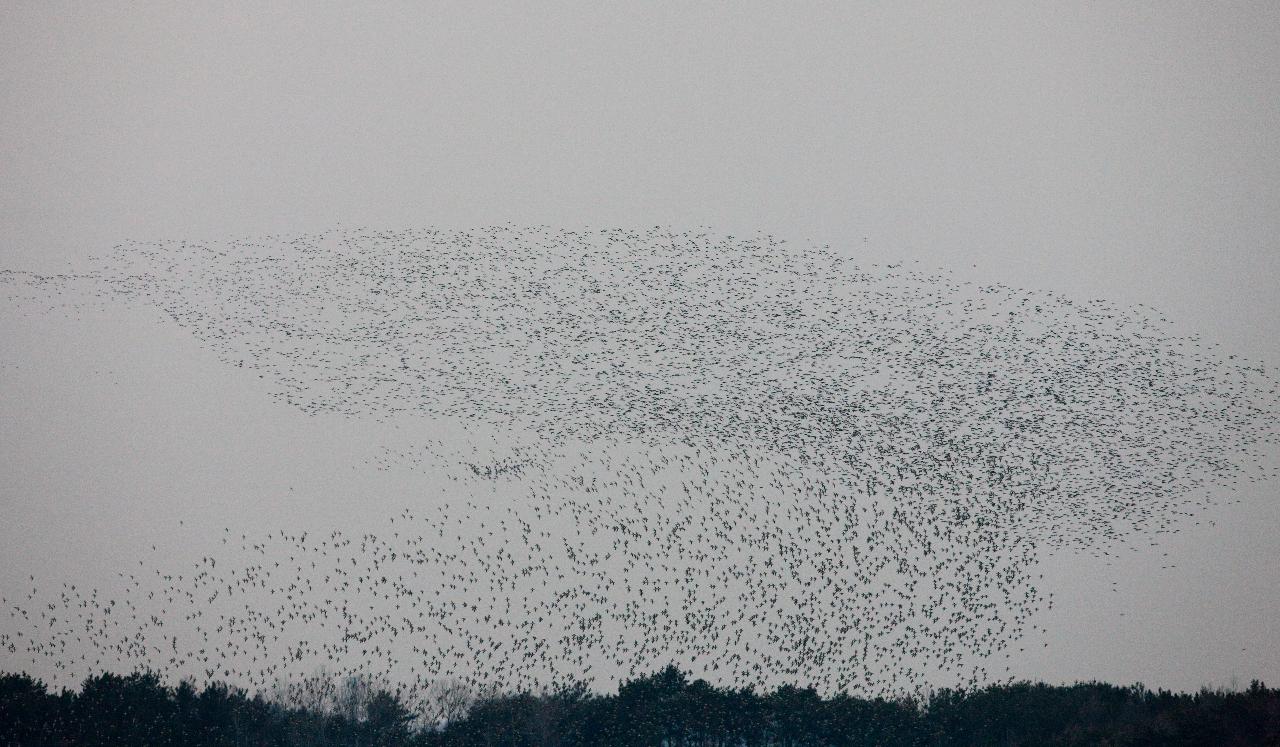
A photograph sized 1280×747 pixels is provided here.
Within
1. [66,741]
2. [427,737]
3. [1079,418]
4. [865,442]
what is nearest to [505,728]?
[427,737]

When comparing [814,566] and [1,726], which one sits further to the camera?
[1,726]

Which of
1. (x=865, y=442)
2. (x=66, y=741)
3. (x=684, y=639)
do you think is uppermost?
(x=865, y=442)

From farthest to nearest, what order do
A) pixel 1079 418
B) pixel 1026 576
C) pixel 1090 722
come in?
pixel 1090 722, pixel 1079 418, pixel 1026 576

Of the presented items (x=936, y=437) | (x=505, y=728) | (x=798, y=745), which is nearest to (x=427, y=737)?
(x=505, y=728)

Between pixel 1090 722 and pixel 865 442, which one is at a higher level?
pixel 865 442

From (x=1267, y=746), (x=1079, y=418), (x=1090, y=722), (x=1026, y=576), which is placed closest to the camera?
(x=1267, y=746)

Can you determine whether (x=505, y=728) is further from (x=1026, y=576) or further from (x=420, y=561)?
(x=1026, y=576)
